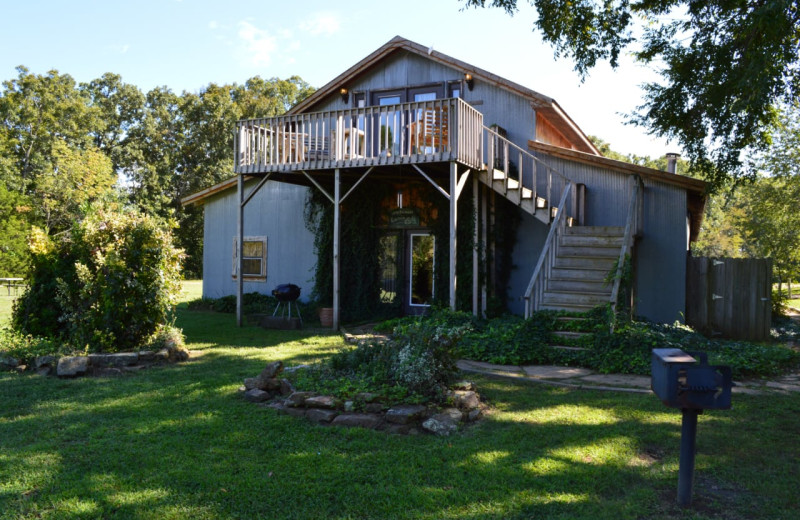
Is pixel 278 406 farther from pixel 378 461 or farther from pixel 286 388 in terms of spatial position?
pixel 378 461

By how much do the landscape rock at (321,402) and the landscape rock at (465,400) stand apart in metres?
1.25

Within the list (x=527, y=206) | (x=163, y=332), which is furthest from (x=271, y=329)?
(x=527, y=206)

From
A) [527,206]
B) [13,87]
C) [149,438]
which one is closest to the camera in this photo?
[149,438]

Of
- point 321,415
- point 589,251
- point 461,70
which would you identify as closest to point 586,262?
point 589,251

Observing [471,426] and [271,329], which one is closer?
[471,426]

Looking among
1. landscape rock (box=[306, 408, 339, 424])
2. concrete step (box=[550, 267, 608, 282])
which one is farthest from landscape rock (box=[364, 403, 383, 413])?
concrete step (box=[550, 267, 608, 282])

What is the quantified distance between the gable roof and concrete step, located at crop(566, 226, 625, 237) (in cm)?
327

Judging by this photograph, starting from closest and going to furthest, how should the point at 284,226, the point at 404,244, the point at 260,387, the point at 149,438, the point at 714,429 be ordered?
the point at 149,438, the point at 714,429, the point at 260,387, the point at 404,244, the point at 284,226

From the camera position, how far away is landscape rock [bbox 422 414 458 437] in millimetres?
5129

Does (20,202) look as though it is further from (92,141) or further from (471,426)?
(471,426)

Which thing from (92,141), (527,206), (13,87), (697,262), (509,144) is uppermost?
(13,87)

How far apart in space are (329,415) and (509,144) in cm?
960

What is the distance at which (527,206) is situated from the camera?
11.7m

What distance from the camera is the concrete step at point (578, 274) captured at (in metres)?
10.1
